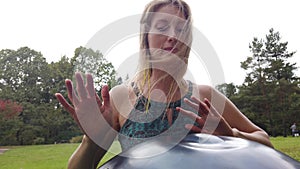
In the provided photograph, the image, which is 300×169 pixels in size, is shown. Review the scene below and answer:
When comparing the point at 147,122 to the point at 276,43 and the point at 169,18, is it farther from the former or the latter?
the point at 276,43

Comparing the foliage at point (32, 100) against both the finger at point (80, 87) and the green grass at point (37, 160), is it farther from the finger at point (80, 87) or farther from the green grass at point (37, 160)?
the finger at point (80, 87)

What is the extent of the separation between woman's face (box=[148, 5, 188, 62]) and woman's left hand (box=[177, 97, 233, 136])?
1.30 ft

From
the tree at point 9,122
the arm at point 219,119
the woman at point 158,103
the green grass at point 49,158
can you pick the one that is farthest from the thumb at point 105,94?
the tree at point 9,122

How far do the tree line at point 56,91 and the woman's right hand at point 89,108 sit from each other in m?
28.1

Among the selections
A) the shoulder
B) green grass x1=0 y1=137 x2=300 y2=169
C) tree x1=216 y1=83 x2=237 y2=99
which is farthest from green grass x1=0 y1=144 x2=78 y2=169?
the shoulder

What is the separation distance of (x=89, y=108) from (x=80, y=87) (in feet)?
0.36

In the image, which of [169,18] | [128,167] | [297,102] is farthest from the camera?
[297,102]

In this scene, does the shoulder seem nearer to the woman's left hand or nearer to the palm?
the woman's left hand

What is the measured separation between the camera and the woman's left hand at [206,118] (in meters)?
1.57

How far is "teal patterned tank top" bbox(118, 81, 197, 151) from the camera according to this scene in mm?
1732

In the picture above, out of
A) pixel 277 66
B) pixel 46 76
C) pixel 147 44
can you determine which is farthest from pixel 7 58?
pixel 147 44

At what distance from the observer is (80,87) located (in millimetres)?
1509

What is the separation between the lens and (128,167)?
59.4 inches

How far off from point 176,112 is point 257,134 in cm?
44
